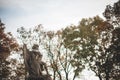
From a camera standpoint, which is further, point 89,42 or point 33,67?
point 89,42

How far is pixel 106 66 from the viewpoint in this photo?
30953mm

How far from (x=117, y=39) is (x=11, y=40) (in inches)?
587

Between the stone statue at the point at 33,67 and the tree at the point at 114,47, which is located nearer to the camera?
the stone statue at the point at 33,67

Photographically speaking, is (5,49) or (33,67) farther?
(5,49)

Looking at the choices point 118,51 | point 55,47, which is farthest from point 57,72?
point 118,51

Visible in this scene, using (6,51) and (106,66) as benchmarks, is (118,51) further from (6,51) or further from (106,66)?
(6,51)

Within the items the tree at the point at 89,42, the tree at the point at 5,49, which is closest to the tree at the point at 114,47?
the tree at the point at 89,42

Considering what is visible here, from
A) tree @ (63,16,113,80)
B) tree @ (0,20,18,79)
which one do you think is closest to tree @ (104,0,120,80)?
tree @ (63,16,113,80)

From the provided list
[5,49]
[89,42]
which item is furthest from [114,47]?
[5,49]

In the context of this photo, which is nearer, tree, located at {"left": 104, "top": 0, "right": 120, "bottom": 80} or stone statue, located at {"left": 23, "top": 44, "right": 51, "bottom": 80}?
stone statue, located at {"left": 23, "top": 44, "right": 51, "bottom": 80}

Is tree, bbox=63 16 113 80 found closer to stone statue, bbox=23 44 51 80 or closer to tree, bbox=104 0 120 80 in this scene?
tree, bbox=104 0 120 80

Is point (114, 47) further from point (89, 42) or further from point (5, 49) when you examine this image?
point (5, 49)

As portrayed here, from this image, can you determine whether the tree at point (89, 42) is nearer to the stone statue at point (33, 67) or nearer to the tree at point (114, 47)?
the tree at point (114, 47)

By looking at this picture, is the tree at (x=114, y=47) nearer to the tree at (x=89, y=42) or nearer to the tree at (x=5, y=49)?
the tree at (x=89, y=42)
